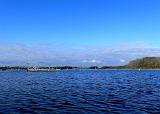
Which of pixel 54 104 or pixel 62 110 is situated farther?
pixel 54 104

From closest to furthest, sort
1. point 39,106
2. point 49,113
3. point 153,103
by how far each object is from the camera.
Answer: point 49,113 → point 39,106 → point 153,103

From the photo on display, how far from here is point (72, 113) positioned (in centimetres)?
3597

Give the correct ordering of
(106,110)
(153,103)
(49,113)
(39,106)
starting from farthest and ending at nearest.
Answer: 1. (153,103)
2. (39,106)
3. (106,110)
4. (49,113)

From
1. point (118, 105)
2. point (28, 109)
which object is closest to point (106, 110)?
point (118, 105)

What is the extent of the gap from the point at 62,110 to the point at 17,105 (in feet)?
24.3

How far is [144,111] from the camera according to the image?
37.6 m

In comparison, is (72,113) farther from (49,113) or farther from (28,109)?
(28,109)

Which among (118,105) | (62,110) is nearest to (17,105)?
(62,110)

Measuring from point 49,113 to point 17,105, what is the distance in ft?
25.2

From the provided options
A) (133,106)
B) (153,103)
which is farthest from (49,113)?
(153,103)

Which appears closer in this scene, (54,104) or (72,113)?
(72,113)

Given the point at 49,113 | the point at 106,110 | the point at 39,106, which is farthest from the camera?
the point at 39,106

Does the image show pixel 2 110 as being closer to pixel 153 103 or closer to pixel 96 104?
pixel 96 104

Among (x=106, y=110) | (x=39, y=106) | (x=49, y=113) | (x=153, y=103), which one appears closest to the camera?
(x=49, y=113)
